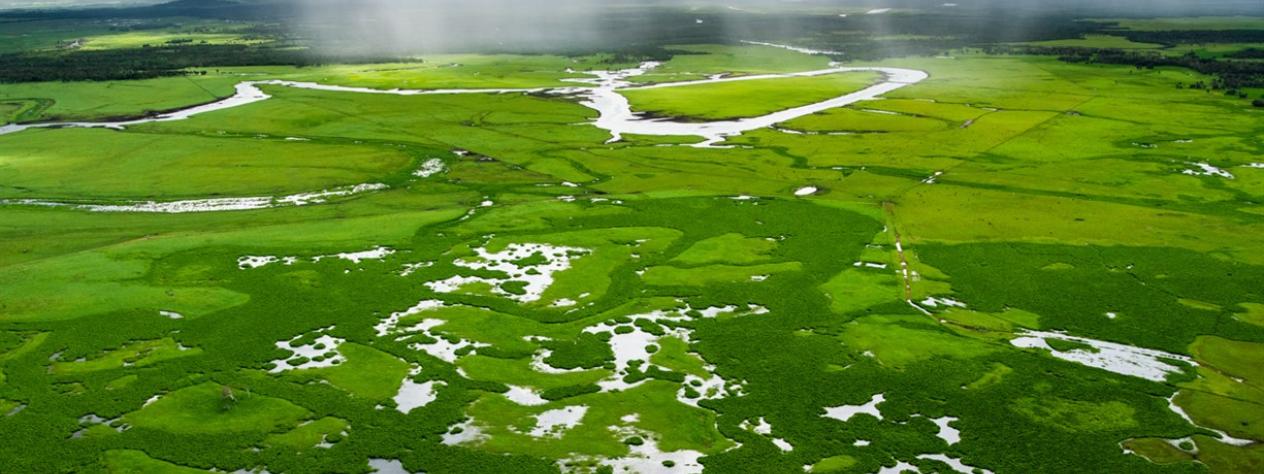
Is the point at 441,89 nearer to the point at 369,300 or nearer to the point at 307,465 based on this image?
the point at 369,300

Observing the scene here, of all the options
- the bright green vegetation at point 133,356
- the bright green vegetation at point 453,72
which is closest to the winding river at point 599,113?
the bright green vegetation at point 453,72

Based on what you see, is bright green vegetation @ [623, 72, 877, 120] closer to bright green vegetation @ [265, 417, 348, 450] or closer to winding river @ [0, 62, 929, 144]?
winding river @ [0, 62, 929, 144]

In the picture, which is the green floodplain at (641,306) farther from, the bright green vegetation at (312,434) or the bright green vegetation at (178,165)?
the bright green vegetation at (178,165)

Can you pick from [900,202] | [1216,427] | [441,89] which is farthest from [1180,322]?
[441,89]

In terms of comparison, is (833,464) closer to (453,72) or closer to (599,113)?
(599,113)

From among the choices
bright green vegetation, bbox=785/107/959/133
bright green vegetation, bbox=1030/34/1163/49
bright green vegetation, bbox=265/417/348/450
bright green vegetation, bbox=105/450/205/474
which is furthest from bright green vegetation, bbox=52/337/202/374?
bright green vegetation, bbox=1030/34/1163/49

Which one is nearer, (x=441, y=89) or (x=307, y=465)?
(x=307, y=465)

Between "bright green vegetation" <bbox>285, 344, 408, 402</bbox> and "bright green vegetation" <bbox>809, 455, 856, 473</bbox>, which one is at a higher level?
"bright green vegetation" <bbox>285, 344, 408, 402</bbox>
